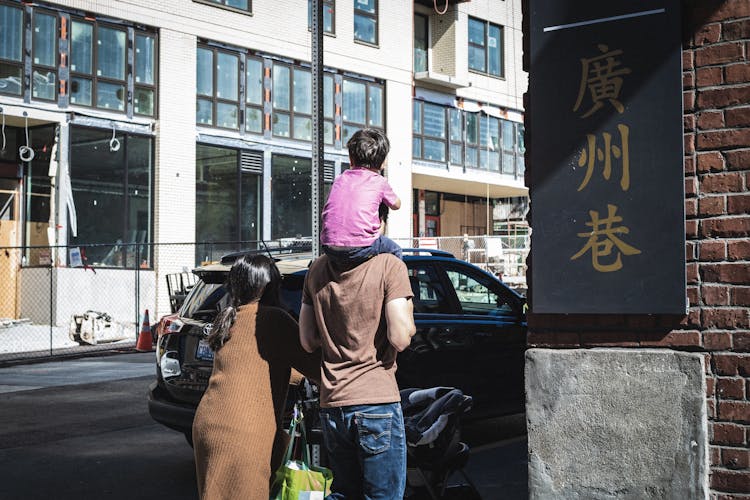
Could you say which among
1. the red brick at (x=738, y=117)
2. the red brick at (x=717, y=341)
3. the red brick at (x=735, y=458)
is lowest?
the red brick at (x=735, y=458)

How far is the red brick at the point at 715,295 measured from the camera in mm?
4113

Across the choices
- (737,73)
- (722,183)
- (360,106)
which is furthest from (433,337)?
(360,106)

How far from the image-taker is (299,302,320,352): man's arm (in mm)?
3723

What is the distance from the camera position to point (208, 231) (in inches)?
927

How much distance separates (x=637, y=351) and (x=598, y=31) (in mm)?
1623

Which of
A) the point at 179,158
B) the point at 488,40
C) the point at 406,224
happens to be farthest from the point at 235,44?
the point at 488,40

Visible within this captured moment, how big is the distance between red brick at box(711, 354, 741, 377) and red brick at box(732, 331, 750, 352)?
4 centimetres

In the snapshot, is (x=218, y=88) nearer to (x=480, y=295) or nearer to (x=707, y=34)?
(x=480, y=295)

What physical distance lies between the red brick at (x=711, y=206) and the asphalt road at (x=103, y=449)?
268cm

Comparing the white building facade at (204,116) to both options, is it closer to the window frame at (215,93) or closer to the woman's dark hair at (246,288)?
the window frame at (215,93)

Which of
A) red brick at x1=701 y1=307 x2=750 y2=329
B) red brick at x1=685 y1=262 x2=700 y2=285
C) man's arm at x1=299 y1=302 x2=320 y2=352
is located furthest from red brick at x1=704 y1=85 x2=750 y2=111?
man's arm at x1=299 y1=302 x2=320 y2=352

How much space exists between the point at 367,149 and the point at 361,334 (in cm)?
78

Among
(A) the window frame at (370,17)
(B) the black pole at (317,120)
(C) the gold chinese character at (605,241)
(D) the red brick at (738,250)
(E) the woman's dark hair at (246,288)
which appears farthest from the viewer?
(A) the window frame at (370,17)

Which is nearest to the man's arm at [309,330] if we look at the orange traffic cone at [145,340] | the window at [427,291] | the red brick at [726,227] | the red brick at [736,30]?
the red brick at [726,227]
